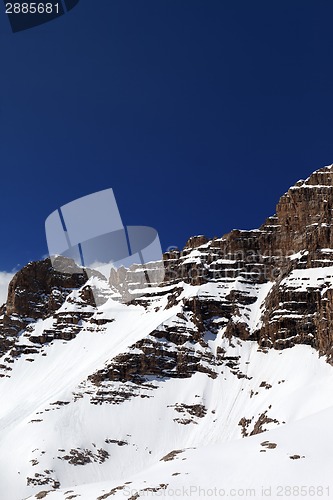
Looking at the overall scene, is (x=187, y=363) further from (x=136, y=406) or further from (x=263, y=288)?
(x=263, y=288)

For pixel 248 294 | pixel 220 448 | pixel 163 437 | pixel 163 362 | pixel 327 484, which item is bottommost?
pixel 163 437

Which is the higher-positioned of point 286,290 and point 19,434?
point 286,290

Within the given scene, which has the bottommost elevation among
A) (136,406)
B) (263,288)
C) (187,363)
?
(136,406)

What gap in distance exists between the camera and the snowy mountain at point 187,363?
11506 cm

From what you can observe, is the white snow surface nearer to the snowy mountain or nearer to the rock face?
the snowy mountain

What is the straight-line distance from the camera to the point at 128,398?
138750mm

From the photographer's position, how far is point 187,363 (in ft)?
490

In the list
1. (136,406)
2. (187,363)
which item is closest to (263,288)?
(187,363)

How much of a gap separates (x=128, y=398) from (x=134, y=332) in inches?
1491

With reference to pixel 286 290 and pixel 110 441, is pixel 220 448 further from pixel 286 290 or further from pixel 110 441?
pixel 286 290

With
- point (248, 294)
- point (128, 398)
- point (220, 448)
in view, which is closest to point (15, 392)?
point (128, 398)

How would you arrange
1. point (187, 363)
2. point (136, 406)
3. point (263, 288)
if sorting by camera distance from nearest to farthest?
point (136, 406) < point (187, 363) < point (263, 288)

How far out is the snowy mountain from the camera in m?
115

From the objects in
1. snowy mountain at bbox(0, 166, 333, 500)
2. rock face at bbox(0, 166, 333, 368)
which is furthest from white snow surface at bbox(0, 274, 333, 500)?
rock face at bbox(0, 166, 333, 368)
